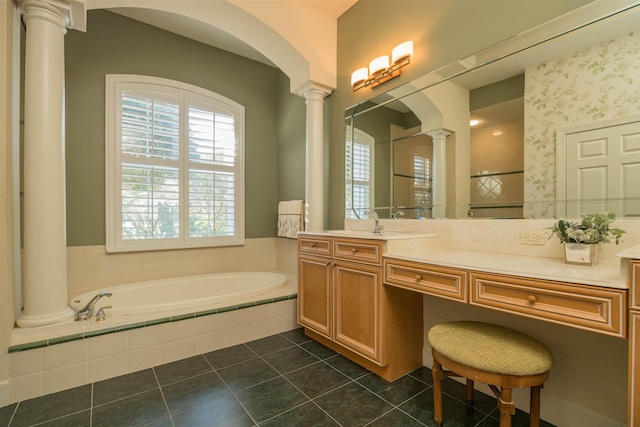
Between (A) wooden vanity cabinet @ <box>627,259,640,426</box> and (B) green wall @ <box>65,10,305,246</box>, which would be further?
(B) green wall @ <box>65,10,305,246</box>

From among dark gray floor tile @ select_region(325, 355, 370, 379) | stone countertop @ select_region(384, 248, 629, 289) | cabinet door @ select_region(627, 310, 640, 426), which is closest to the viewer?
cabinet door @ select_region(627, 310, 640, 426)

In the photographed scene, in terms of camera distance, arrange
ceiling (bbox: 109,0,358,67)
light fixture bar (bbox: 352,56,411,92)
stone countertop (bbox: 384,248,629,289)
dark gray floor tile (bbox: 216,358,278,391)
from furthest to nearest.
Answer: ceiling (bbox: 109,0,358,67) → light fixture bar (bbox: 352,56,411,92) → dark gray floor tile (bbox: 216,358,278,391) → stone countertop (bbox: 384,248,629,289)

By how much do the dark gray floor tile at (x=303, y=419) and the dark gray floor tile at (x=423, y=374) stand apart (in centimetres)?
69

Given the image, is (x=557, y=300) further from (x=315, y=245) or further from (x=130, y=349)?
(x=130, y=349)

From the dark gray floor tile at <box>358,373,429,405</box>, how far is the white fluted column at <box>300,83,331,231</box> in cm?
142

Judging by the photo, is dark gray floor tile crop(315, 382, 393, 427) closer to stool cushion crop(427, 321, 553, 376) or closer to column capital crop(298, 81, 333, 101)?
stool cushion crop(427, 321, 553, 376)

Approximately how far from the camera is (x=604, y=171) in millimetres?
1364

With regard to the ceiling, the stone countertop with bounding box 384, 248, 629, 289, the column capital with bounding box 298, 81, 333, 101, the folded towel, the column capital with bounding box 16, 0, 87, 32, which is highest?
the ceiling

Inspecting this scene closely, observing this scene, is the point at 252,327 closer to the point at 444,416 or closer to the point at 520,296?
the point at 444,416

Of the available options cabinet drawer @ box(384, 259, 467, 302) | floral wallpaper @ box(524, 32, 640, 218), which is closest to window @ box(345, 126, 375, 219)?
cabinet drawer @ box(384, 259, 467, 302)

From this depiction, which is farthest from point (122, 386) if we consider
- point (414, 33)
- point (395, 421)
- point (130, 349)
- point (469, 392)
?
point (414, 33)

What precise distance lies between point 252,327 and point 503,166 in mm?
2169

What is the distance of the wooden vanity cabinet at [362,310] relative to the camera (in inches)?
72.1

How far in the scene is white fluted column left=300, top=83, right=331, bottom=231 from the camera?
292 centimetres
